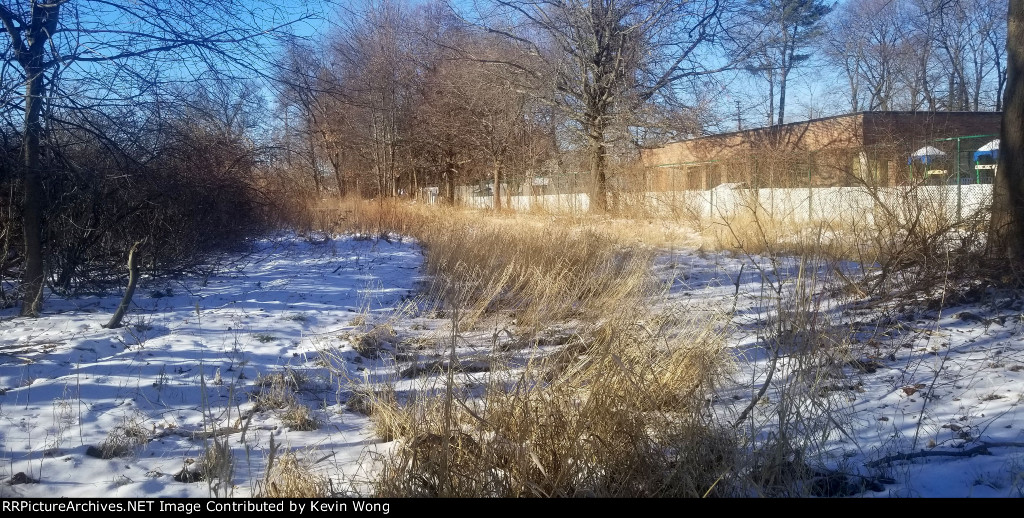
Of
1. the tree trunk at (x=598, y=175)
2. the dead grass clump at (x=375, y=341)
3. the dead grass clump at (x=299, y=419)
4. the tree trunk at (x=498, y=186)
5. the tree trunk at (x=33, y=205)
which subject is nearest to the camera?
the dead grass clump at (x=299, y=419)

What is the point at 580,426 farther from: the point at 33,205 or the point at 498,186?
the point at 498,186

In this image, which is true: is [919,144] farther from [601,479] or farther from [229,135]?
[229,135]

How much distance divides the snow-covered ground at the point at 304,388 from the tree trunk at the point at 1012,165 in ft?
2.21

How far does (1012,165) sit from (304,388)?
248 inches

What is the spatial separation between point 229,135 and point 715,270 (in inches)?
300

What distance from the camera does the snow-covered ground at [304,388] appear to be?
10.1 ft

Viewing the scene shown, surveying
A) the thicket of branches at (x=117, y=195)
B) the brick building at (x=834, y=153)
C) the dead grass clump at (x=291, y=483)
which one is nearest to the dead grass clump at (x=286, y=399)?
the dead grass clump at (x=291, y=483)

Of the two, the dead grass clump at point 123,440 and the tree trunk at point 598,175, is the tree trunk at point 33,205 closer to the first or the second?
the dead grass clump at point 123,440

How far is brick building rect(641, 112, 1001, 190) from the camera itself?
325 inches

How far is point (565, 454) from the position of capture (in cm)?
291

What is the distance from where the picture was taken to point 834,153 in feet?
40.8

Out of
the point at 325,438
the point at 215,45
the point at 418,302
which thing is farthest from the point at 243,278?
the point at 325,438

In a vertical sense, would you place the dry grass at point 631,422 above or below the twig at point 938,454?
above

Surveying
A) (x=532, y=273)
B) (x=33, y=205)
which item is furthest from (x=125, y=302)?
(x=532, y=273)
